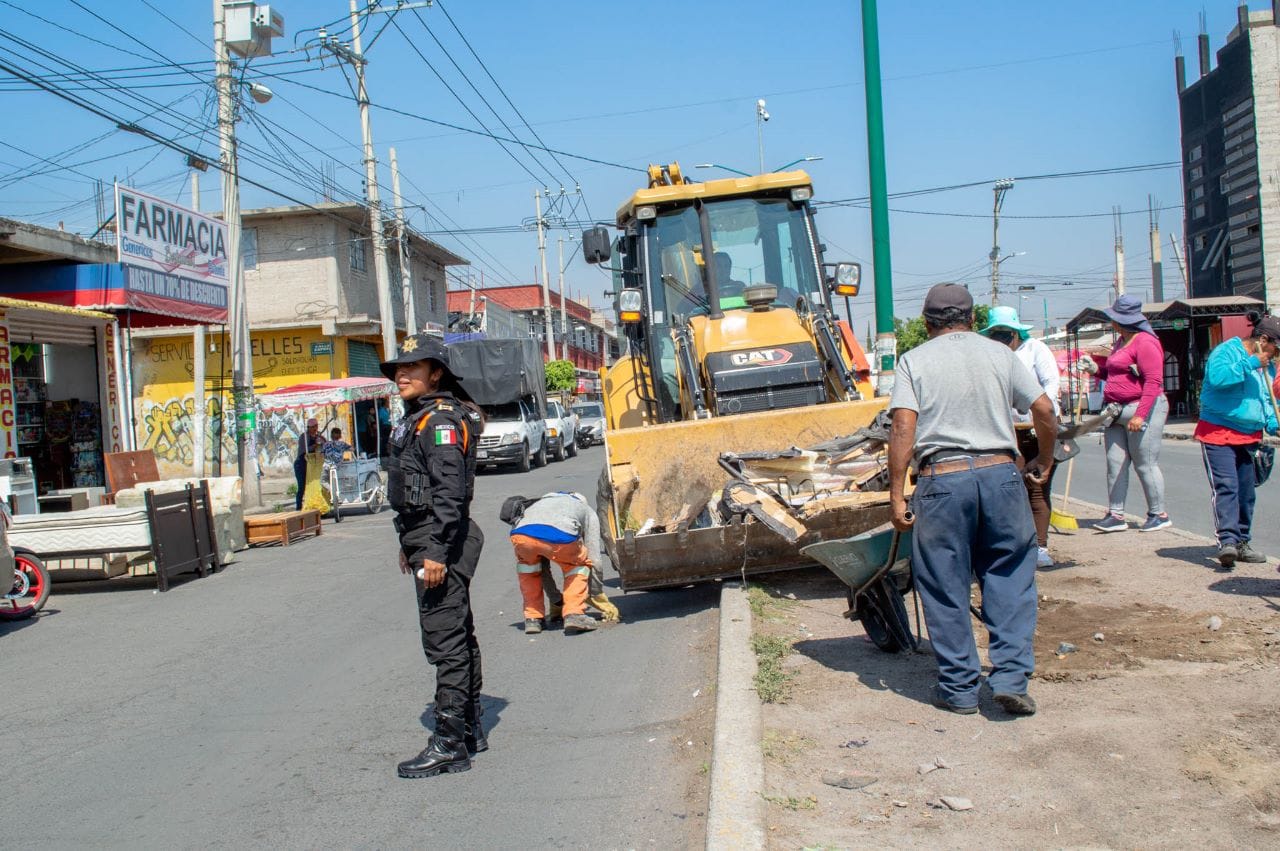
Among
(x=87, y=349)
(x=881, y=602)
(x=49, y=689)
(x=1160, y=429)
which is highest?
(x=87, y=349)

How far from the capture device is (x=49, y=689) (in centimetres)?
719

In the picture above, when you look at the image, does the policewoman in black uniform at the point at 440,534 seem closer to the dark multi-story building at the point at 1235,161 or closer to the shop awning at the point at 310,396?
the shop awning at the point at 310,396

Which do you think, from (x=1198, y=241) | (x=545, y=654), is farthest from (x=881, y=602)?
(x=1198, y=241)

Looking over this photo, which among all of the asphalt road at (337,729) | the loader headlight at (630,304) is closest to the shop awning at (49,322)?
the asphalt road at (337,729)

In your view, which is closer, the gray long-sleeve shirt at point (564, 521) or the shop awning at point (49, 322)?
the gray long-sleeve shirt at point (564, 521)

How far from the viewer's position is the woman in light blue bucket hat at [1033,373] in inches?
282

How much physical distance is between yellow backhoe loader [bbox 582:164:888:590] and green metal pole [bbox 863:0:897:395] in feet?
11.9

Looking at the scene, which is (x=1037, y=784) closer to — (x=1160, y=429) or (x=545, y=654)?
(x=545, y=654)

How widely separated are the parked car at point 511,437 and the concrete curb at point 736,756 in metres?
21.0

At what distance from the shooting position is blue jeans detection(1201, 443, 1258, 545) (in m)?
7.36

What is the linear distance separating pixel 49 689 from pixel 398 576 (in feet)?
14.9

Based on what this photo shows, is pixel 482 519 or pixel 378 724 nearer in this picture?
pixel 378 724

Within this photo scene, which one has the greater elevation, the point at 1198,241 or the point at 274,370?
the point at 1198,241

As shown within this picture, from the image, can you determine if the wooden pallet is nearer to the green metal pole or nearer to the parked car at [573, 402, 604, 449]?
the green metal pole
